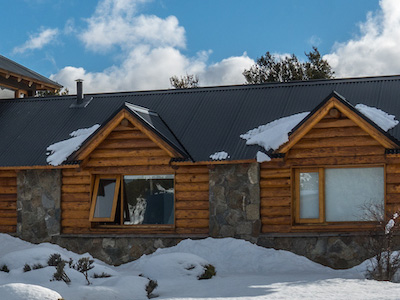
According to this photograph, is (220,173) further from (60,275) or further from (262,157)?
(60,275)

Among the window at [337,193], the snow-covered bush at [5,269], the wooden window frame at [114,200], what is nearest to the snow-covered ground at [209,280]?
the snow-covered bush at [5,269]

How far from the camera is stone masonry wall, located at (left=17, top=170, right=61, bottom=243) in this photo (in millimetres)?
17766

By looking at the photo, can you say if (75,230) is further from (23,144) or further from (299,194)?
(299,194)

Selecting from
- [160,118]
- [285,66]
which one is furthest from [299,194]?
[285,66]

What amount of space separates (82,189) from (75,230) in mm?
A: 1116

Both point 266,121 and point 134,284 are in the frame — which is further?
point 266,121

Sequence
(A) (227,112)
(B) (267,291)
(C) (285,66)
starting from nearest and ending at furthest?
(B) (267,291)
(A) (227,112)
(C) (285,66)

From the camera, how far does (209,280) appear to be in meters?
13.2

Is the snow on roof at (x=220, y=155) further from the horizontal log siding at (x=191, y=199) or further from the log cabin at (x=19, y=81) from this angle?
the log cabin at (x=19, y=81)

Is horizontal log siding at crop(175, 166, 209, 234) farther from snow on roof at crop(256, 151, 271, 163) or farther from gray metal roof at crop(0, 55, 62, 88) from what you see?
gray metal roof at crop(0, 55, 62, 88)

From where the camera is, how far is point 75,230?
57.9 ft

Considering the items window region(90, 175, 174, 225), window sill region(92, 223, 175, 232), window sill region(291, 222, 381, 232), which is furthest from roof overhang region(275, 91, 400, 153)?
window sill region(92, 223, 175, 232)

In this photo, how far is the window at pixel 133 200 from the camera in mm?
17250

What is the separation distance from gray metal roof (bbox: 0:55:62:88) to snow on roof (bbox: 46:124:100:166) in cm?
498
